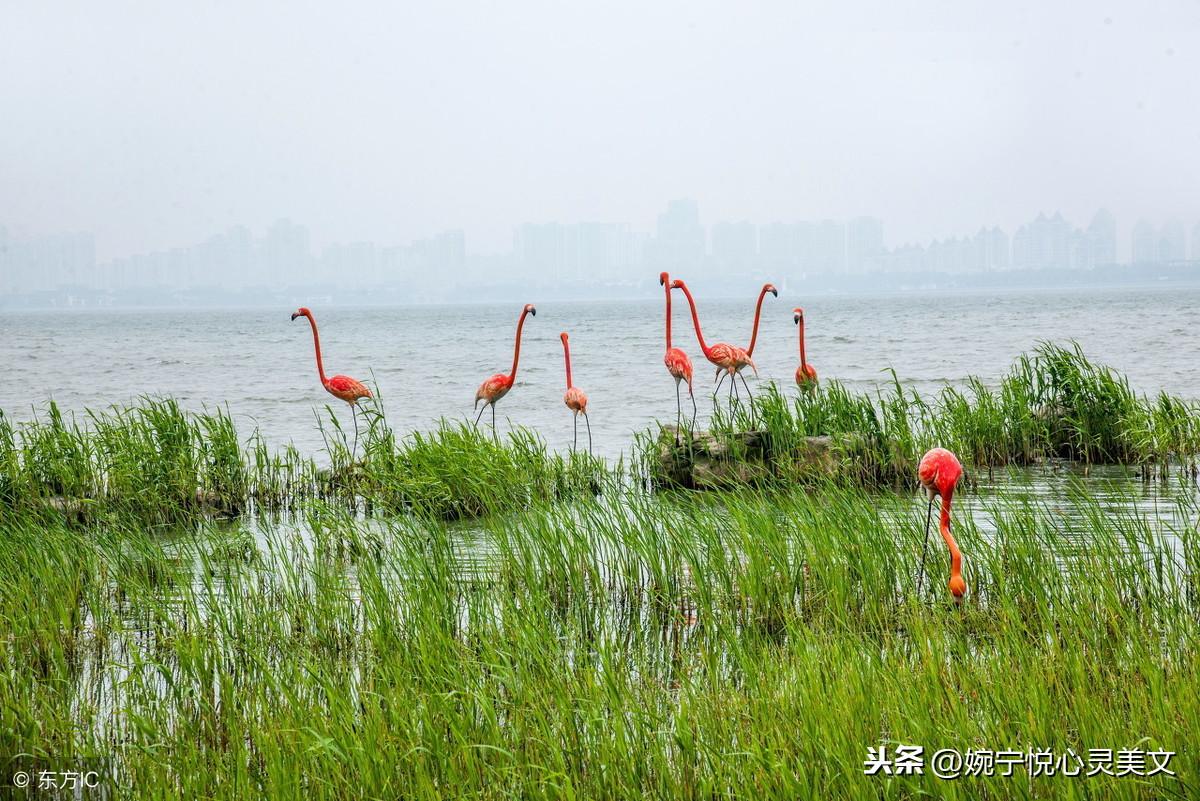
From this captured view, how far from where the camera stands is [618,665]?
428 cm

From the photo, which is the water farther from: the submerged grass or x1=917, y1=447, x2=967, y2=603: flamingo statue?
x1=917, y1=447, x2=967, y2=603: flamingo statue

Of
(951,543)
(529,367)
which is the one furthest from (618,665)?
(529,367)

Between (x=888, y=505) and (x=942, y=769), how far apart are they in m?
3.86

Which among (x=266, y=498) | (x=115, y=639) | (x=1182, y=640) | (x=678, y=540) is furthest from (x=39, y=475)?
(x=1182, y=640)

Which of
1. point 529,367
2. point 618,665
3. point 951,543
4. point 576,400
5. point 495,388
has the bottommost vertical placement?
point 529,367

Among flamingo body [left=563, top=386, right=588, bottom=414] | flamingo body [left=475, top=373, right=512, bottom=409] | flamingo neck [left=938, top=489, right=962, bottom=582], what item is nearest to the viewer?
flamingo neck [left=938, top=489, right=962, bottom=582]

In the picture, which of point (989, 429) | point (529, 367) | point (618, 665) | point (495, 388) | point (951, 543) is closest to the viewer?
point (618, 665)

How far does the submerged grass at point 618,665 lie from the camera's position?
10.5 ft

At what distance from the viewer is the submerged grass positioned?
3201 millimetres

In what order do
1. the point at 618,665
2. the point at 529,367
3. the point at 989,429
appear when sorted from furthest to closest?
the point at 529,367 → the point at 989,429 → the point at 618,665

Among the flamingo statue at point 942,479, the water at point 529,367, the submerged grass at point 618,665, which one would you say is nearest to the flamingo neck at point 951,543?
the flamingo statue at point 942,479

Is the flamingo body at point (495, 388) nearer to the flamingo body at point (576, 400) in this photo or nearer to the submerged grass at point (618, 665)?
the flamingo body at point (576, 400)

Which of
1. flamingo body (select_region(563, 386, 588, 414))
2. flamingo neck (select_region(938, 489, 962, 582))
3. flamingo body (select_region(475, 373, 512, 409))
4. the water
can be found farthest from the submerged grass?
the water

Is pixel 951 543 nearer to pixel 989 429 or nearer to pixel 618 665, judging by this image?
pixel 618 665
